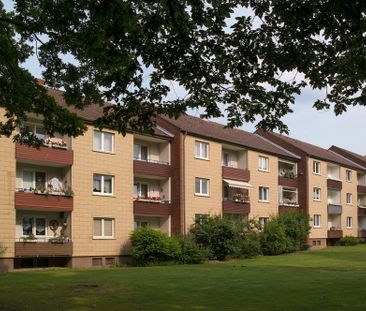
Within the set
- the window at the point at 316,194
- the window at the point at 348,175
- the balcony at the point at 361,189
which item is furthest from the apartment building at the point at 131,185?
the balcony at the point at 361,189

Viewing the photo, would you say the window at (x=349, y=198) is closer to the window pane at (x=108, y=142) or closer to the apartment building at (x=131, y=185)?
the apartment building at (x=131, y=185)

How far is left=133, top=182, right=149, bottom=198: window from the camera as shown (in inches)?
1674

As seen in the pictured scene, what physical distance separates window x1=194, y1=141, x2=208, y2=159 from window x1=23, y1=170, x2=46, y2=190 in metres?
13.5

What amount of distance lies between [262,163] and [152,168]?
16132 millimetres

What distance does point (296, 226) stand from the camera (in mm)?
53094

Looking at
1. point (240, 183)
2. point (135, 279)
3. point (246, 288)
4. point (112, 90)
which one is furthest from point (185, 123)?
point (112, 90)

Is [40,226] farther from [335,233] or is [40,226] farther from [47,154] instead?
[335,233]

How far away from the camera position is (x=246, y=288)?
20312 mm

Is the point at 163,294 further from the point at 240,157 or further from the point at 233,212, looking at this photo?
the point at 240,157

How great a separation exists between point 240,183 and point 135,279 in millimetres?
27027

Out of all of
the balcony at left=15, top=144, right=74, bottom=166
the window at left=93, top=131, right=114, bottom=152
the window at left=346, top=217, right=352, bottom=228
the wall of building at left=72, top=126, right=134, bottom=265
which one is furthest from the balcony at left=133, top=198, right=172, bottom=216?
the window at left=346, top=217, right=352, bottom=228

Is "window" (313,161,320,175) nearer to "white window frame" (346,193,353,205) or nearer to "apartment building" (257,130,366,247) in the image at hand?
"apartment building" (257,130,366,247)

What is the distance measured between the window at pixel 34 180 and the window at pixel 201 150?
13.5 m

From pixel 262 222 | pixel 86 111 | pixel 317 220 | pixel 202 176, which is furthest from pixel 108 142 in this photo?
pixel 317 220
